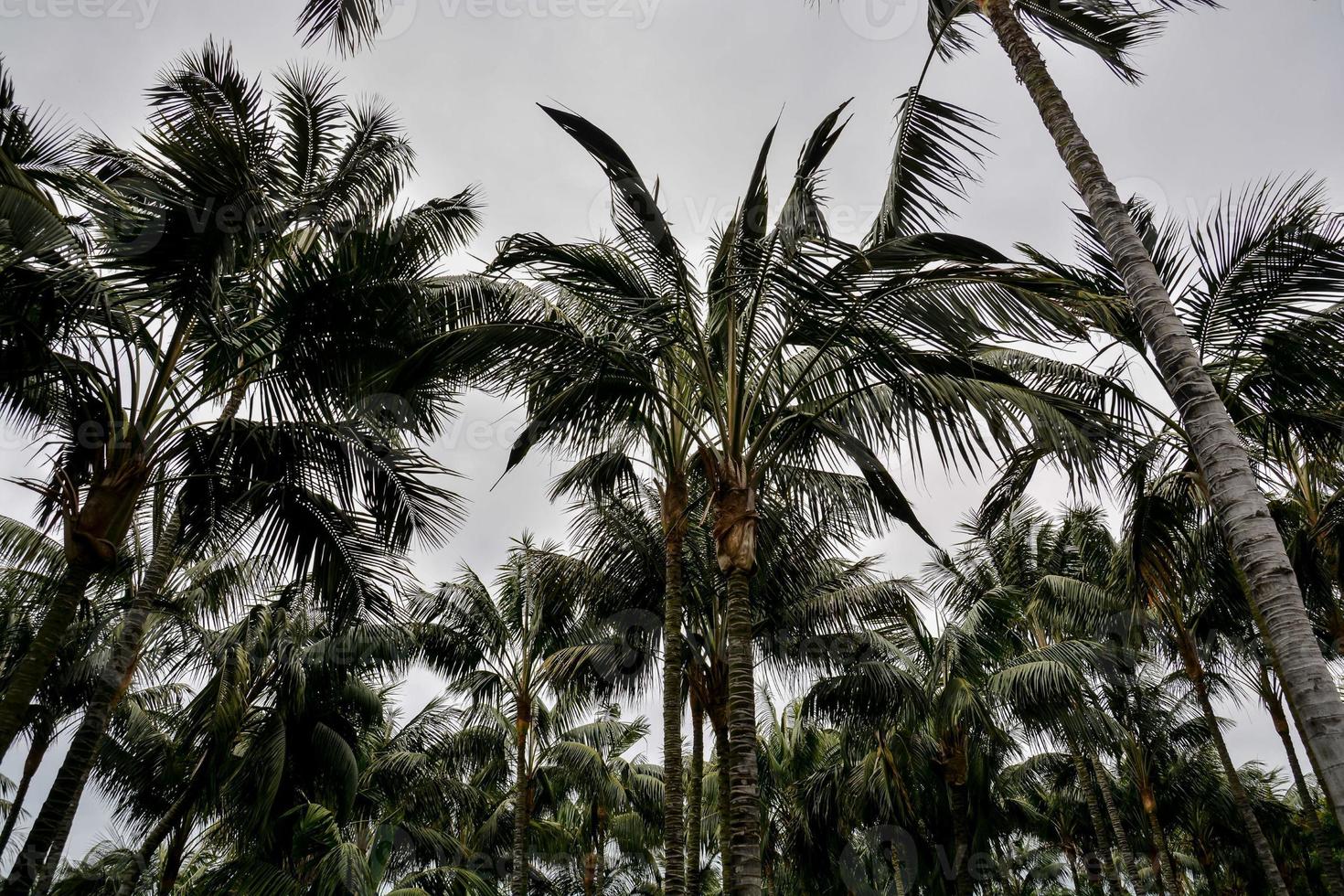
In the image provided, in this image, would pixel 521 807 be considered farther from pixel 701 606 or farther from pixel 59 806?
pixel 59 806

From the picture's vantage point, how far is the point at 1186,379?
16.4 ft

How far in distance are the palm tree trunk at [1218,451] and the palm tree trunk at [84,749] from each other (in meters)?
7.77

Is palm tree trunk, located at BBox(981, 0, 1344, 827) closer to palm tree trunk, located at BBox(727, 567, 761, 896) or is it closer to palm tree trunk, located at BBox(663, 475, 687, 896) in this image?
palm tree trunk, located at BBox(727, 567, 761, 896)

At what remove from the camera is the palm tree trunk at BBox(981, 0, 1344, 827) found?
399 centimetres

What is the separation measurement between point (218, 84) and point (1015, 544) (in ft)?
Result: 58.4

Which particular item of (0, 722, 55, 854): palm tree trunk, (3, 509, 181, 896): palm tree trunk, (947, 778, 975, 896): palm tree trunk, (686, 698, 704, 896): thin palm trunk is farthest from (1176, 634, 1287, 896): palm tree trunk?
(0, 722, 55, 854): palm tree trunk

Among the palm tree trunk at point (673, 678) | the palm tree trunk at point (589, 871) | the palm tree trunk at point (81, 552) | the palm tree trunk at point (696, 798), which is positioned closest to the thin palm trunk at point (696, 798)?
the palm tree trunk at point (696, 798)

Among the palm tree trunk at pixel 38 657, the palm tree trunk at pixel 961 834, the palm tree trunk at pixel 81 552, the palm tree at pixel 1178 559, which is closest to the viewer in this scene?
the palm tree trunk at pixel 38 657

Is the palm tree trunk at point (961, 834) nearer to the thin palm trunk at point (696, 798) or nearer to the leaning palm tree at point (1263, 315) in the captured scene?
the thin palm trunk at point (696, 798)

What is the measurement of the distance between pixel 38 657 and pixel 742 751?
4986 mm

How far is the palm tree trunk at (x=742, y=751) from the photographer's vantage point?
6043mm

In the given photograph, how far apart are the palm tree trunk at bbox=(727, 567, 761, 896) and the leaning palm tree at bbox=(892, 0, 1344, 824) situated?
11.2 feet

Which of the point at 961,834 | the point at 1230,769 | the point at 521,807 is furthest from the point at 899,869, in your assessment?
the point at 521,807

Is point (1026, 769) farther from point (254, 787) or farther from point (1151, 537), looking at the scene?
point (254, 787)
